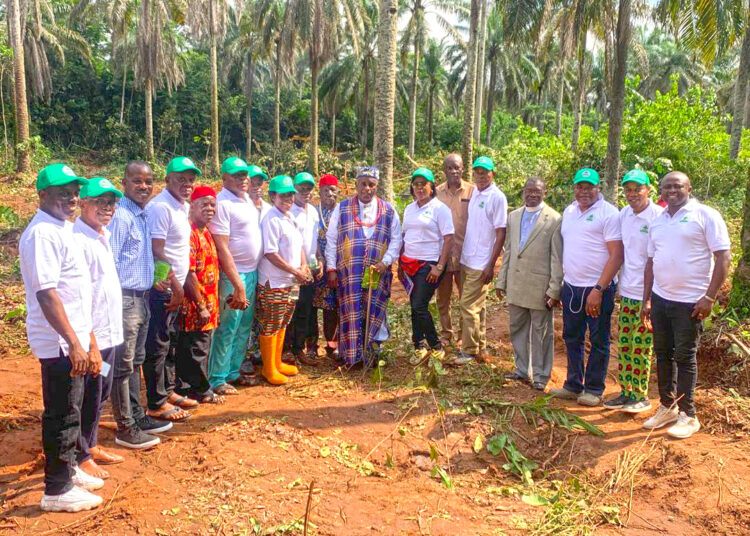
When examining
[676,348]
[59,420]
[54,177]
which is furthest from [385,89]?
[59,420]

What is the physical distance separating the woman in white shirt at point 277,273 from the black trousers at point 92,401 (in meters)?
1.67

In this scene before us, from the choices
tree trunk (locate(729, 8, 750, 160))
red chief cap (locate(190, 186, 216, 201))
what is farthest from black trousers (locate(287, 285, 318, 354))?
tree trunk (locate(729, 8, 750, 160))

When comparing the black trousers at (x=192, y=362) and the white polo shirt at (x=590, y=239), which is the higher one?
the white polo shirt at (x=590, y=239)

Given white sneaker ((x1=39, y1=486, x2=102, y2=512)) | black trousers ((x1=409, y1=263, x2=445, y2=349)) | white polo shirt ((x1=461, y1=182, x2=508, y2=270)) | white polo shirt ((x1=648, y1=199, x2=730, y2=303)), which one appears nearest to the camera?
white sneaker ((x1=39, y1=486, x2=102, y2=512))

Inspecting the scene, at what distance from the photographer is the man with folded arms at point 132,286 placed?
366 centimetres

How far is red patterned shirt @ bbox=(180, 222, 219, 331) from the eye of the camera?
14.1 ft

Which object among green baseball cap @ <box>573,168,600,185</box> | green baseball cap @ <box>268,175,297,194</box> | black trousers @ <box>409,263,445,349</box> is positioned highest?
green baseball cap @ <box>573,168,600,185</box>

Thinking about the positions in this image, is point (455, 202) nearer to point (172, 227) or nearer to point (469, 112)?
point (172, 227)

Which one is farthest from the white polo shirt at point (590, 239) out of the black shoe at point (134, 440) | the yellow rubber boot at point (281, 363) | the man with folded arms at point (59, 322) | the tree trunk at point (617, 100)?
the tree trunk at point (617, 100)

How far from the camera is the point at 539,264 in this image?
5.05 meters

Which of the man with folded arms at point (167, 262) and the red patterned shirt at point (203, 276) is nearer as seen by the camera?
the man with folded arms at point (167, 262)

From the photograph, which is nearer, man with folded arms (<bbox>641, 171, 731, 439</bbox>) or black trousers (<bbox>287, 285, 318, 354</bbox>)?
man with folded arms (<bbox>641, 171, 731, 439</bbox>)

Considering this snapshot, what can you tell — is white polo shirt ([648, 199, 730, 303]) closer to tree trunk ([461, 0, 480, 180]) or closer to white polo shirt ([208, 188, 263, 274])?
white polo shirt ([208, 188, 263, 274])

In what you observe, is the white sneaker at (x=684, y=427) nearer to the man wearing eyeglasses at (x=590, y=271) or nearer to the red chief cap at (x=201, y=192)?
the man wearing eyeglasses at (x=590, y=271)
